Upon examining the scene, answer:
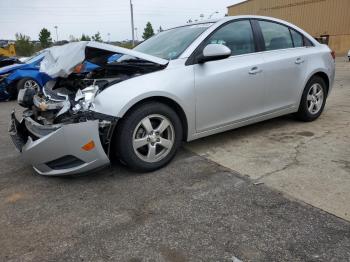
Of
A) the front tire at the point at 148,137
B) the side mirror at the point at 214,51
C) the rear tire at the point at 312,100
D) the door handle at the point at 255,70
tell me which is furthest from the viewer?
the rear tire at the point at 312,100

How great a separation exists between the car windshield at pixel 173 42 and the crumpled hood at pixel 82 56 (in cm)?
36

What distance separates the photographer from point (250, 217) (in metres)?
2.84

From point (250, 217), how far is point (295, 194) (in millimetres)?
581

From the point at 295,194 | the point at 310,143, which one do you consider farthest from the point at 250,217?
the point at 310,143

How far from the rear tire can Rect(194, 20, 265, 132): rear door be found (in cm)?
96

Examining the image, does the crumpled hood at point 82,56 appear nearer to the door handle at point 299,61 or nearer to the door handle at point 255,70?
the door handle at point 255,70

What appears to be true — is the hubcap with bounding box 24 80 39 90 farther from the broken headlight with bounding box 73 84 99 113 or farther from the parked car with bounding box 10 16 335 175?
the broken headlight with bounding box 73 84 99 113

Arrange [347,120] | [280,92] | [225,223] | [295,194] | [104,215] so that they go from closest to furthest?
1. [225,223]
2. [104,215]
3. [295,194]
4. [280,92]
5. [347,120]

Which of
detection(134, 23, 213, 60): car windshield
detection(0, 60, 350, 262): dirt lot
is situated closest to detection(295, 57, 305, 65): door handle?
detection(0, 60, 350, 262): dirt lot

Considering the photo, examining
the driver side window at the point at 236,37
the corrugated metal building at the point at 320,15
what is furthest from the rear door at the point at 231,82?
the corrugated metal building at the point at 320,15

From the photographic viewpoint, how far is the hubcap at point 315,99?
17.4 ft

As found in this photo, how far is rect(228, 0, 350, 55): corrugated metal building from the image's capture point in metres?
31.5

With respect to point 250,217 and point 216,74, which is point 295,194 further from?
point 216,74

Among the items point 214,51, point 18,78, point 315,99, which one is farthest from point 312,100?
point 18,78
